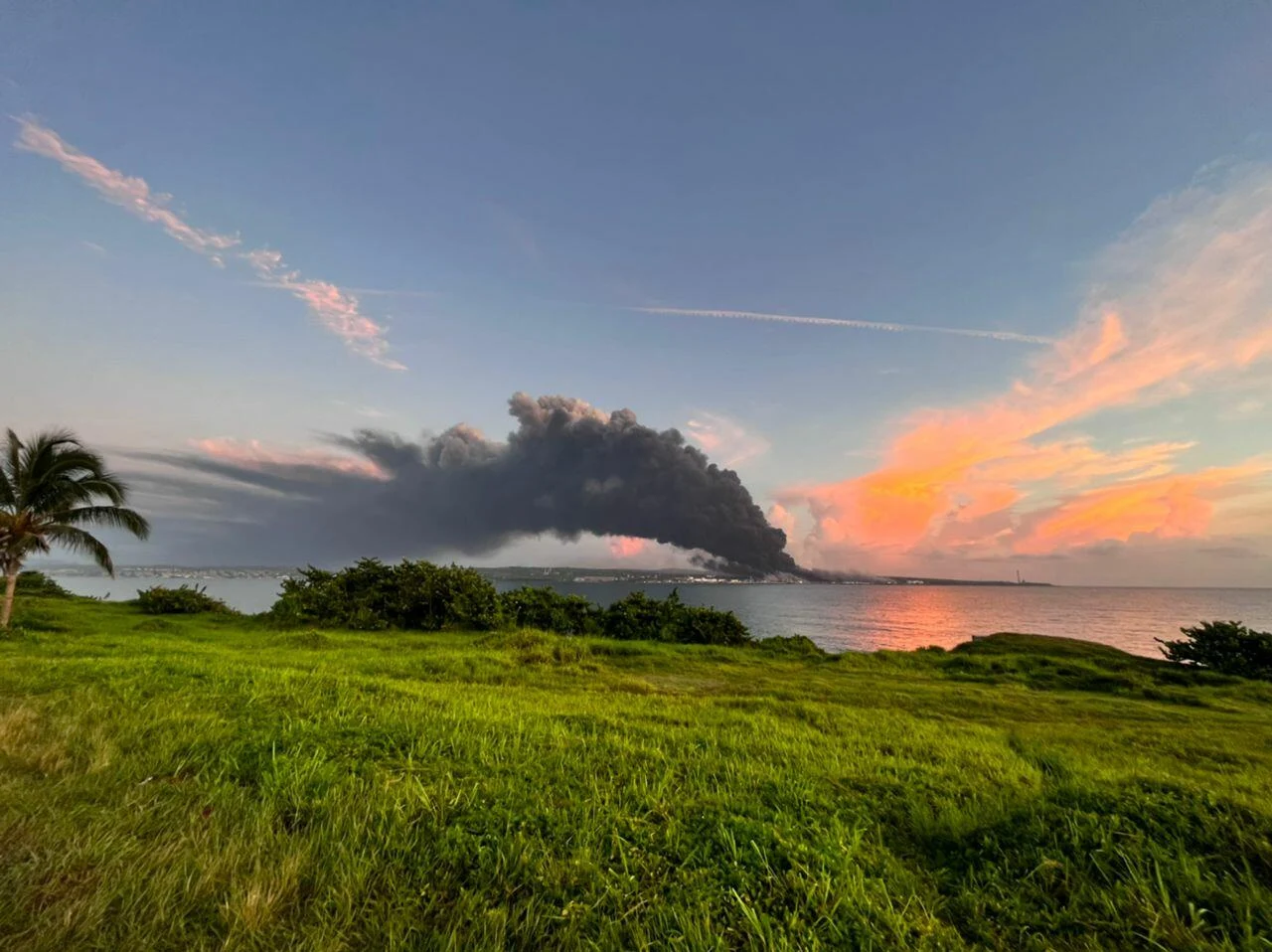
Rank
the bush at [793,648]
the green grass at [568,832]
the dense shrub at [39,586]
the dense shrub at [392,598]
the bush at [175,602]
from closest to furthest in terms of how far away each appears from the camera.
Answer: the green grass at [568,832]
the bush at [793,648]
the dense shrub at [392,598]
the bush at [175,602]
the dense shrub at [39,586]

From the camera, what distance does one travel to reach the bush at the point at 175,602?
3206cm

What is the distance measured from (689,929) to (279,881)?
216cm

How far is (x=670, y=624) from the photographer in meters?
27.9

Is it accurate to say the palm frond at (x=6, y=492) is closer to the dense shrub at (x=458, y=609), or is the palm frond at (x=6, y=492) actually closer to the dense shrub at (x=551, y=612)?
the dense shrub at (x=458, y=609)

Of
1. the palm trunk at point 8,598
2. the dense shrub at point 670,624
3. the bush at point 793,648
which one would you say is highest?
the palm trunk at point 8,598

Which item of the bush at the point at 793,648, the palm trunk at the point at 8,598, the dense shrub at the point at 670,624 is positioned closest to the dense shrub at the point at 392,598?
the dense shrub at the point at 670,624

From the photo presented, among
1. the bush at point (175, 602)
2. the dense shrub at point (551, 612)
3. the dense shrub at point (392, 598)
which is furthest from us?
the bush at point (175, 602)

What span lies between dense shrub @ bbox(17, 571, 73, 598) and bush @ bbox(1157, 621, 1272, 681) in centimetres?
6298

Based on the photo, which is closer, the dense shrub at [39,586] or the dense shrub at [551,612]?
the dense shrub at [551,612]

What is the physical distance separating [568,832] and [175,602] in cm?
3994

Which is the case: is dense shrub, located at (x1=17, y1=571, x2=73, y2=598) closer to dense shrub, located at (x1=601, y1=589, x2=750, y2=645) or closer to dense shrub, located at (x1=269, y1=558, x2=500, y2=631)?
dense shrub, located at (x1=269, y1=558, x2=500, y2=631)

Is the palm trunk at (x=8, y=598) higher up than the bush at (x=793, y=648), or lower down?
higher up

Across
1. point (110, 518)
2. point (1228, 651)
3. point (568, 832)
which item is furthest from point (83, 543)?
point (1228, 651)

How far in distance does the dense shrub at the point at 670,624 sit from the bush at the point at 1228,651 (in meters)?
17.2
